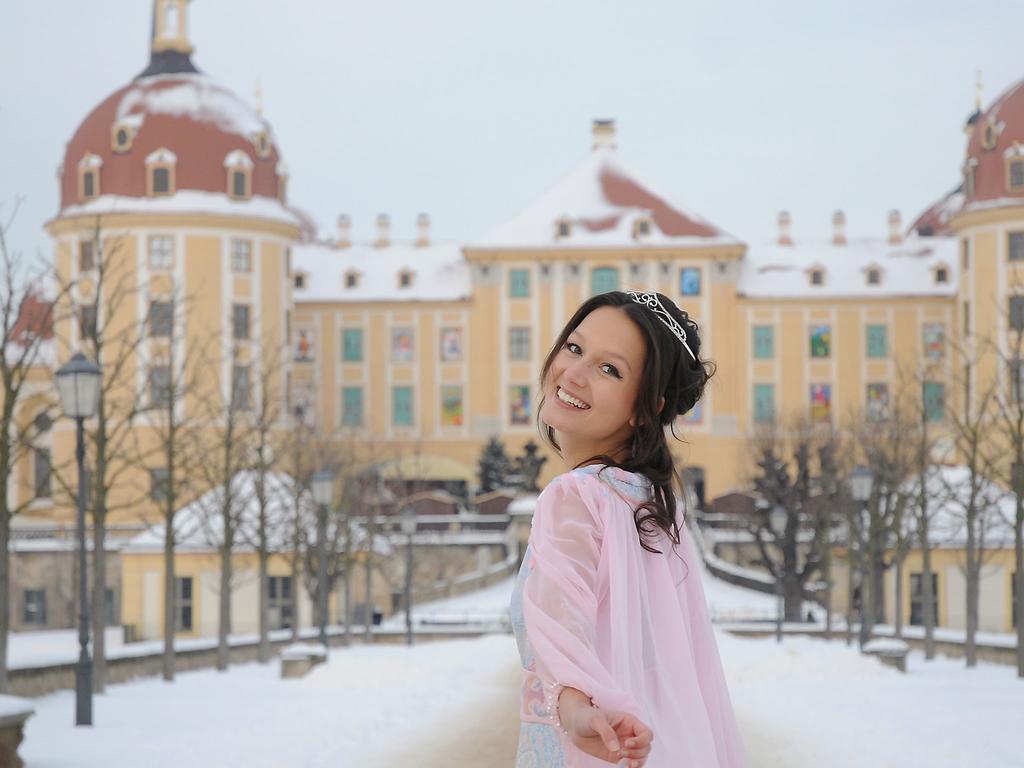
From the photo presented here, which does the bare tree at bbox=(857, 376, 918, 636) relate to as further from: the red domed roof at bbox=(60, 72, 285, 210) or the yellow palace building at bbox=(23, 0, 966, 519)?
the red domed roof at bbox=(60, 72, 285, 210)

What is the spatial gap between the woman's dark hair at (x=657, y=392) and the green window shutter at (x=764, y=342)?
68441 millimetres

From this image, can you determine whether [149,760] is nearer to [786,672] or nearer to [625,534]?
[625,534]

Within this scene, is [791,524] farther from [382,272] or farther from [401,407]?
[382,272]

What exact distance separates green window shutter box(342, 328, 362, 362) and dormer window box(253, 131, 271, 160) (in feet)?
32.7

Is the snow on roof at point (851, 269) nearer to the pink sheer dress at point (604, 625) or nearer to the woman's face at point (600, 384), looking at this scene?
the woman's face at point (600, 384)

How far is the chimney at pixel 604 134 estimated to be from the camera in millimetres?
74125

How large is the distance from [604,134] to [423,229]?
27.9 feet

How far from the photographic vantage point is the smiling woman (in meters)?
3.28

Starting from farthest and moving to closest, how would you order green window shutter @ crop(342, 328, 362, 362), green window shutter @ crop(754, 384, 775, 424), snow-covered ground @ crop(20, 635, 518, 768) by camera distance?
green window shutter @ crop(342, 328, 362, 362), green window shutter @ crop(754, 384, 775, 424), snow-covered ground @ crop(20, 635, 518, 768)

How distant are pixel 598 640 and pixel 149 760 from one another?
8373 millimetres

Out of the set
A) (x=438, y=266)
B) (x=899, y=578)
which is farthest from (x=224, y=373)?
(x=899, y=578)

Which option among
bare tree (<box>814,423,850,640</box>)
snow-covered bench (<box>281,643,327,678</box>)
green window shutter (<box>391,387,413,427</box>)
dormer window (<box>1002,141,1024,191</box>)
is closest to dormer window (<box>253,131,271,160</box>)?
green window shutter (<box>391,387,413,427</box>)

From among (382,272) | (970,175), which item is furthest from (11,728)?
(382,272)

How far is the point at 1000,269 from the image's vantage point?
64.3m
